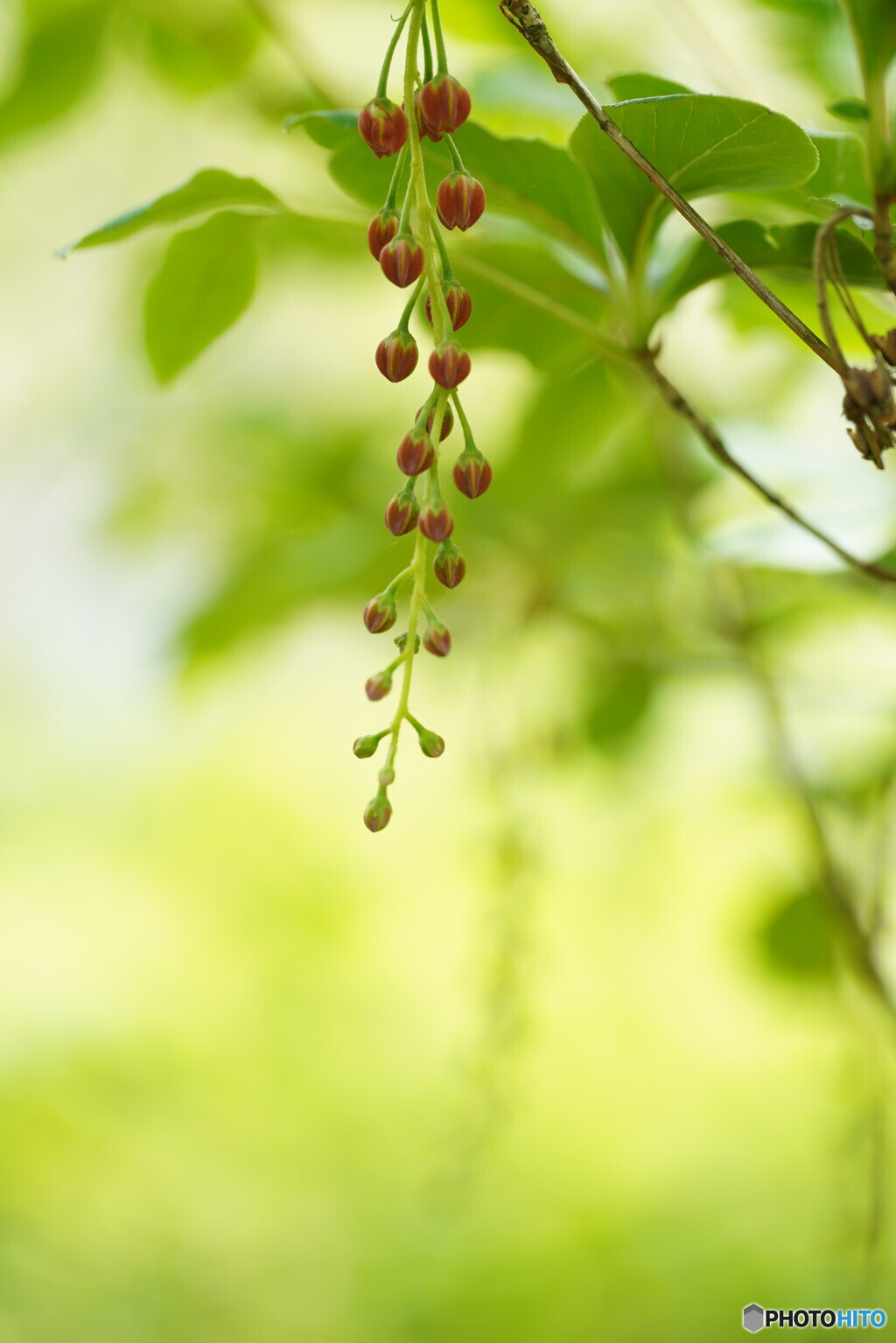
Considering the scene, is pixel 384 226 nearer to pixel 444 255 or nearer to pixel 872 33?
pixel 444 255

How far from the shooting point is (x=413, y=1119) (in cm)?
130

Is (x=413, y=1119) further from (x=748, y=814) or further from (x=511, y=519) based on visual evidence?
(x=511, y=519)

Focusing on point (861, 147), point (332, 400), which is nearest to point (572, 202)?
point (861, 147)

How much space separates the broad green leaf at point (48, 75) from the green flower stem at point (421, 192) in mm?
441

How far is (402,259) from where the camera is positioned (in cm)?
20

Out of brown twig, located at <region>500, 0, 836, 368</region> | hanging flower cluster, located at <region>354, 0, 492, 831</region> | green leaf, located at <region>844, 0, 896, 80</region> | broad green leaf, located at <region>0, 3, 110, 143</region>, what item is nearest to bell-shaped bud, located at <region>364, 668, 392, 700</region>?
hanging flower cluster, located at <region>354, 0, 492, 831</region>

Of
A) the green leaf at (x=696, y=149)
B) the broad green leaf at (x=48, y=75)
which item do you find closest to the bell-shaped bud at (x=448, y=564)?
the green leaf at (x=696, y=149)

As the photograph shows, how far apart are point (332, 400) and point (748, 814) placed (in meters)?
0.41

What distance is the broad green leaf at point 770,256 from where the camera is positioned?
27 cm

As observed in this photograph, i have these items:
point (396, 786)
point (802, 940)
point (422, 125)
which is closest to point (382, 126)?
point (422, 125)

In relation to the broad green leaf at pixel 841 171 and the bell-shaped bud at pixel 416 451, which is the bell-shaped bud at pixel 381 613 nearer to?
the bell-shaped bud at pixel 416 451

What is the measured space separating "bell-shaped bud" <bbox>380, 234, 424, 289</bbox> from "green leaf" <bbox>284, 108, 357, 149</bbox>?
8cm

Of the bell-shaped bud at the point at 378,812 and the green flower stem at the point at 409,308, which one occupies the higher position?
the green flower stem at the point at 409,308

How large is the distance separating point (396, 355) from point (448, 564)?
4 centimetres
